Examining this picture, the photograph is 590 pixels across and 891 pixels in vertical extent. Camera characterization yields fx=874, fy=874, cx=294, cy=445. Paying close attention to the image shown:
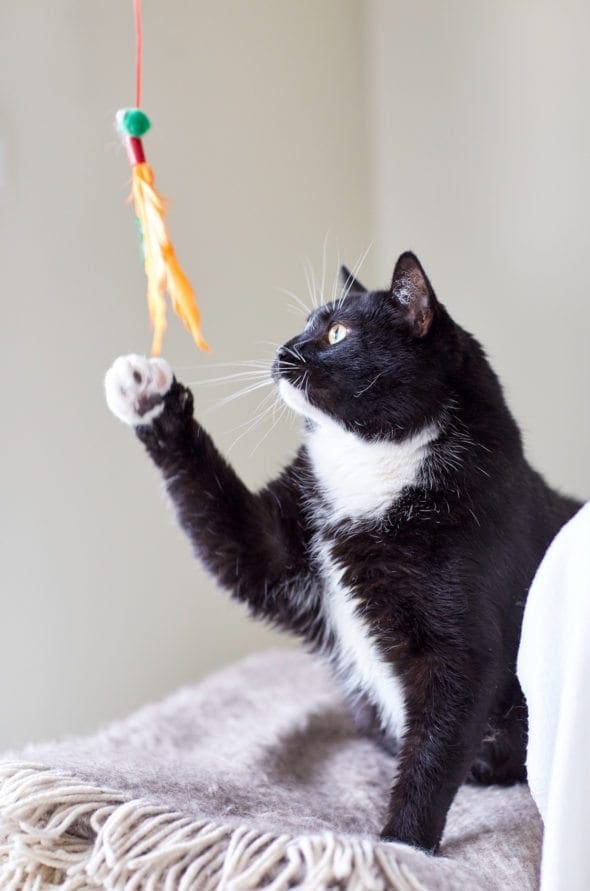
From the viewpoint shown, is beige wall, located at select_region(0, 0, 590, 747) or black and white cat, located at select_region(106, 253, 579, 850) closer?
black and white cat, located at select_region(106, 253, 579, 850)

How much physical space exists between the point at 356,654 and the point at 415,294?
1.37 ft

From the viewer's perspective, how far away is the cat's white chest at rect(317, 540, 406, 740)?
37.8 inches

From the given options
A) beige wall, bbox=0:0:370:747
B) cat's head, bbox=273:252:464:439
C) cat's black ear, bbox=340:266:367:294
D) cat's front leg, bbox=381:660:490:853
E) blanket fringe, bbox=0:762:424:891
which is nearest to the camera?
blanket fringe, bbox=0:762:424:891

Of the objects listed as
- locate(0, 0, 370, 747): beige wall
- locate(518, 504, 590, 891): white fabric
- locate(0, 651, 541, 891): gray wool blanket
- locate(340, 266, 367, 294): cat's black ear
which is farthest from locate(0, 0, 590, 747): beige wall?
locate(518, 504, 590, 891): white fabric

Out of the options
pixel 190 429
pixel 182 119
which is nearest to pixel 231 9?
pixel 182 119

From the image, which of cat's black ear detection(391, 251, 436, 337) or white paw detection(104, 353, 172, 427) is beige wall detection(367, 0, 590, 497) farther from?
white paw detection(104, 353, 172, 427)

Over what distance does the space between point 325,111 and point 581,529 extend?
117 cm

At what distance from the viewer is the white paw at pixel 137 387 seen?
3.24ft

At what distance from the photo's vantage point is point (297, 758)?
114 cm

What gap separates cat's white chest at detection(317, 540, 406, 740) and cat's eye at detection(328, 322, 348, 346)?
234 mm

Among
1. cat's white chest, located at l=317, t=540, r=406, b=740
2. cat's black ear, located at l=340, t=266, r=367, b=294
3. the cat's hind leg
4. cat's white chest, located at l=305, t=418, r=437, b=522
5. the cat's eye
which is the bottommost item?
the cat's hind leg

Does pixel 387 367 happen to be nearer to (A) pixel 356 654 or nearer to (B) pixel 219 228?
(A) pixel 356 654

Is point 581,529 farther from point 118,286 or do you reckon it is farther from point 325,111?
point 325,111

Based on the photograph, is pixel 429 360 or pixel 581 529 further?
pixel 429 360
